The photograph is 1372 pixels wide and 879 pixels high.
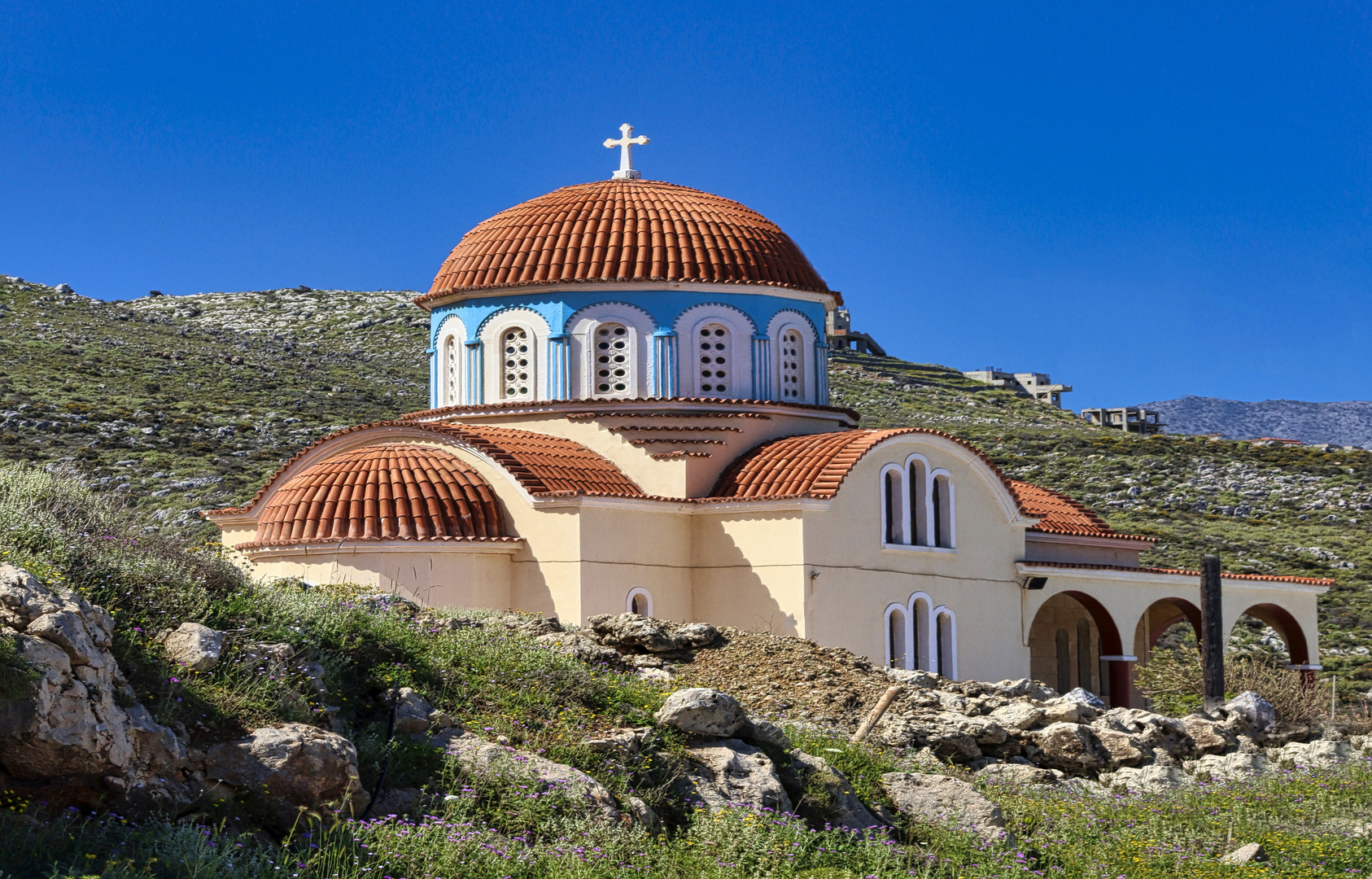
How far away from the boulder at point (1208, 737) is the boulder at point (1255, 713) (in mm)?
969

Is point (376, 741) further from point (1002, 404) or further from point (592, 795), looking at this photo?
point (1002, 404)

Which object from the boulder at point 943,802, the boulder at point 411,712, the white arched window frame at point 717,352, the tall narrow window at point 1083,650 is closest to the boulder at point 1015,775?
the boulder at point 943,802

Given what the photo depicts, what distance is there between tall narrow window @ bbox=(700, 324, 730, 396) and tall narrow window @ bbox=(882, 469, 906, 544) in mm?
2831

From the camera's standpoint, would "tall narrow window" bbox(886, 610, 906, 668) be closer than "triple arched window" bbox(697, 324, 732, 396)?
Yes

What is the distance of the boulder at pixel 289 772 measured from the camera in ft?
27.9

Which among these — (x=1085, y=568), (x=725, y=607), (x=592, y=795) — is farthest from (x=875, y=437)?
(x=592, y=795)

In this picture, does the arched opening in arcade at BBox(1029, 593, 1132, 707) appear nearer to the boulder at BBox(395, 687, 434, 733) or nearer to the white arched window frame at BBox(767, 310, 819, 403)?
the white arched window frame at BBox(767, 310, 819, 403)

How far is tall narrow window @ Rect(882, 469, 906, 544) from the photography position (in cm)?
2111

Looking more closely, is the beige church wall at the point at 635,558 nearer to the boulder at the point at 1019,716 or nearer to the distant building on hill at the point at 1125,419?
the boulder at the point at 1019,716

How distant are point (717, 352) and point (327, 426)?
21676mm

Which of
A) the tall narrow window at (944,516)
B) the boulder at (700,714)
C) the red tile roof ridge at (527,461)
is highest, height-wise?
the red tile roof ridge at (527,461)

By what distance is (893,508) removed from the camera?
21.2 metres

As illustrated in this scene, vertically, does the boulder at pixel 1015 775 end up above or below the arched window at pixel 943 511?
below

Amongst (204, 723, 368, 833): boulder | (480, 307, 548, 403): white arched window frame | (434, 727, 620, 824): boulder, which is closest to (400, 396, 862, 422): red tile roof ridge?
(480, 307, 548, 403): white arched window frame
